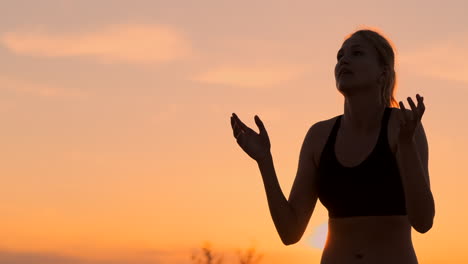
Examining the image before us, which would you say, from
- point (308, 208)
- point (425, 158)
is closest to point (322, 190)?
point (308, 208)

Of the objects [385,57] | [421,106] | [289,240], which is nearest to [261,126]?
[289,240]

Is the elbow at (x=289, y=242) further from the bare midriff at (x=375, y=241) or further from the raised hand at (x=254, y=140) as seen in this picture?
the raised hand at (x=254, y=140)

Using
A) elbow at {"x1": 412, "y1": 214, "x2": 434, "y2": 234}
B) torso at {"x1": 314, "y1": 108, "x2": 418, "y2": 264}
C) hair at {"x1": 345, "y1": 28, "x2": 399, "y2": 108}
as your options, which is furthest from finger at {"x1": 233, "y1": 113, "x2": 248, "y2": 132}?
elbow at {"x1": 412, "y1": 214, "x2": 434, "y2": 234}

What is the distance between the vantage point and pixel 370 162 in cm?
762

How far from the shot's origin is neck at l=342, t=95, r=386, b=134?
25.8ft

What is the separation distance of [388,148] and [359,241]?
0.63 meters

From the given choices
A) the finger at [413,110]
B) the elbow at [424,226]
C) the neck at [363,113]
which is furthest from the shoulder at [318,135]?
the finger at [413,110]

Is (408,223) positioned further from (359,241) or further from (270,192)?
(270,192)

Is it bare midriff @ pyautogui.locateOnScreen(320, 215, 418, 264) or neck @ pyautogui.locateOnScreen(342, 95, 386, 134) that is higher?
neck @ pyautogui.locateOnScreen(342, 95, 386, 134)

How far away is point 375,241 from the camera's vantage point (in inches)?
296

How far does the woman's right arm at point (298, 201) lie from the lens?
25.8ft

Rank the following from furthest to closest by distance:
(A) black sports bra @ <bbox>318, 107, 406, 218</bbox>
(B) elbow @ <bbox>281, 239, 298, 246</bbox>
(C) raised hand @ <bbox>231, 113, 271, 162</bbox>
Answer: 1. (B) elbow @ <bbox>281, 239, 298, 246</bbox>
2. (C) raised hand @ <bbox>231, 113, 271, 162</bbox>
3. (A) black sports bra @ <bbox>318, 107, 406, 218</bbox>

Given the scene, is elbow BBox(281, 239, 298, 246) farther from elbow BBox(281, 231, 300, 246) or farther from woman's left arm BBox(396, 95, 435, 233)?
woman's left arm BBox(396, 95, 435, 233)

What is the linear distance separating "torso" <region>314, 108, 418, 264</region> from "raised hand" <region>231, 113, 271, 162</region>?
1.69 feet
